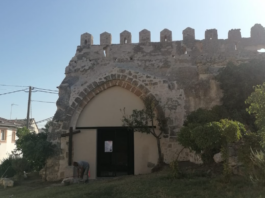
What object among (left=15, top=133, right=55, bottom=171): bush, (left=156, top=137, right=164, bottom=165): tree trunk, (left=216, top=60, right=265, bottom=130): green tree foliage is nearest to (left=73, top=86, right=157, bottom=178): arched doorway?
(left=156, top=137, right=164, bottom=165): tree trunk

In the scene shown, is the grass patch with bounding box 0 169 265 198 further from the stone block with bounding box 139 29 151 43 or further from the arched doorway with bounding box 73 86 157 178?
the stone block with bounding box 139 29 151 43

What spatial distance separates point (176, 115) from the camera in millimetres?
10273

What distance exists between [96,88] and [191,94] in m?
3.92

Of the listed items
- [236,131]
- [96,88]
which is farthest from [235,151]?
[96,88]

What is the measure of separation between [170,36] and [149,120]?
13.1 ft

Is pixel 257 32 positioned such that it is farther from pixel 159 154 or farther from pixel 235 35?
pixel 159 154

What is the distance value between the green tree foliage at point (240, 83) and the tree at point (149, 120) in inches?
97.3

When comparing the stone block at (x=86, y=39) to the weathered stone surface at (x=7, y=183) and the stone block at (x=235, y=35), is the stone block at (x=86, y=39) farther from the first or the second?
the weathered stone surface at (x=7, y=183)

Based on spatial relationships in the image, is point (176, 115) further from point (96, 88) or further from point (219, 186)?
Answer: point (219, 186)

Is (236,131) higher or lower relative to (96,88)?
lower

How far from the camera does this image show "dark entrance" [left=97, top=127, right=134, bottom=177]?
1061 centimetres

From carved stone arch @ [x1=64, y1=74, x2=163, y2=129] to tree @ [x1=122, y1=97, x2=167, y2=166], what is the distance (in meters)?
0.80

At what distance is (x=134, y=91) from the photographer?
10.7 metres

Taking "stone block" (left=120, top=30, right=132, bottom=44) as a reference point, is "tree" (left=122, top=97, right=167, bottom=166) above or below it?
below
